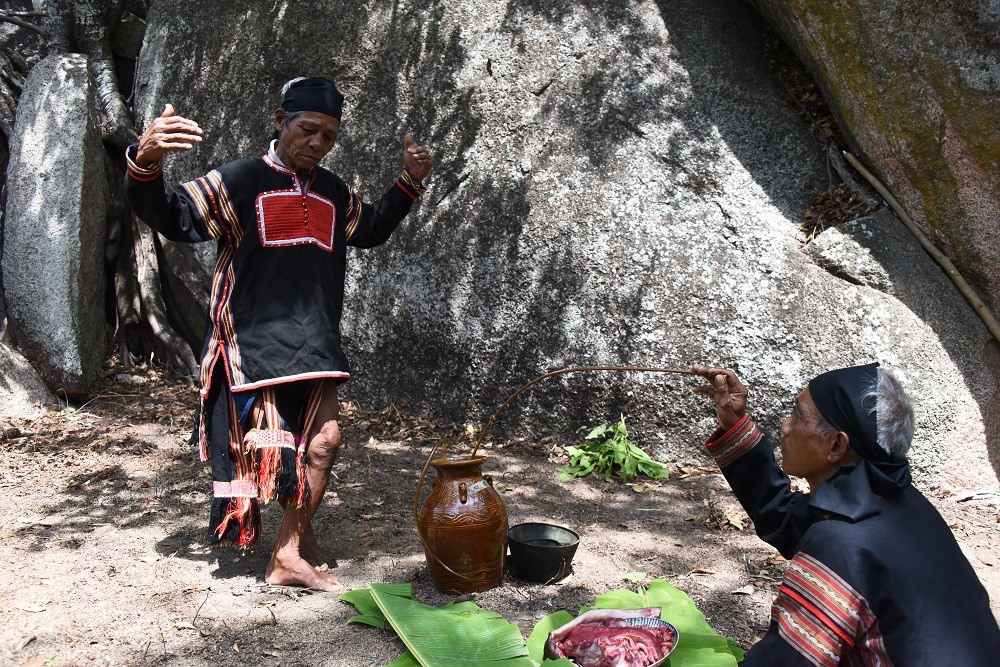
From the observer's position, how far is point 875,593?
2.18m

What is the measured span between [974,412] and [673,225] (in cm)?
220

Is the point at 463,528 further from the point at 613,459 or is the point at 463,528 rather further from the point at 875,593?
the point at 613,459

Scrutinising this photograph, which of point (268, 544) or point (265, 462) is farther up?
point (265, 462)

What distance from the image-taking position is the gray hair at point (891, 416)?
233cm

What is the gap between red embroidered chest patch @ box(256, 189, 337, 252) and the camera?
3936mm

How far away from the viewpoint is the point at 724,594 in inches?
158

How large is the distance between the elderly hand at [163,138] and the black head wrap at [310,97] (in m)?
0.53

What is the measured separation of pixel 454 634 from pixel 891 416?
1.83 meters

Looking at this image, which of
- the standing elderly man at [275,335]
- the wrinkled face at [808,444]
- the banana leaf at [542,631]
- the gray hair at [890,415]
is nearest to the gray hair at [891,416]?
the gray hair at [890,415]

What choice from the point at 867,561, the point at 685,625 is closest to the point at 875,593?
the point at 867,561

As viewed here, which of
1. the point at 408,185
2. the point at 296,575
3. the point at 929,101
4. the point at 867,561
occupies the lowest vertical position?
the point at 296,575

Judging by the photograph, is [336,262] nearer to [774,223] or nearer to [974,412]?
[774,223]

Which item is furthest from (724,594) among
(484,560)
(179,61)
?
(179,61)

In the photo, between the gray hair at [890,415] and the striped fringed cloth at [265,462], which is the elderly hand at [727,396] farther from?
the striped fringed cloth at [265,462]
